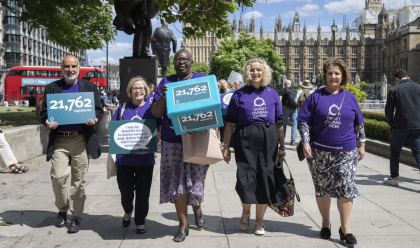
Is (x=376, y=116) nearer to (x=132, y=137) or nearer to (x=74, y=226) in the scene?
(x=132, y=137)

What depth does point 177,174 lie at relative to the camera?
195 inches

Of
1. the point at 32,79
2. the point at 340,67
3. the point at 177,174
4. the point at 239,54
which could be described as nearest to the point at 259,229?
the point at 177,174

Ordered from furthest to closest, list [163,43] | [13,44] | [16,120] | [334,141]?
[13,44] < [16,120] < [163,43] < [334,141]

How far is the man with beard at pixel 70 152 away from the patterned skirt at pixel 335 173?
2579mm

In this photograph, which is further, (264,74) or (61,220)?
(61,220)

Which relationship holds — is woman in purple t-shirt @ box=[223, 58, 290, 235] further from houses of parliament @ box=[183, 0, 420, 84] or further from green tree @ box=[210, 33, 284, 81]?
houses of parliament @ box=[183, 0, 420, 84]

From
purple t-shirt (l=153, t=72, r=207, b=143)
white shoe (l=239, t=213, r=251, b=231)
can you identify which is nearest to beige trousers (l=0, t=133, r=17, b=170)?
purple t-shirt (l=153, t=72, r=207, b=143)

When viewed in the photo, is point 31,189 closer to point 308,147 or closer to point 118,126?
point 118,126

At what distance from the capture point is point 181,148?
16.1ft

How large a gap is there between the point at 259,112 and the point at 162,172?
1.24 m

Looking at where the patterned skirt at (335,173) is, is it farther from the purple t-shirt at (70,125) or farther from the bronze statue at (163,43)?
the bronze statue at (163,43)

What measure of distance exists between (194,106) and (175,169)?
792 millimetres

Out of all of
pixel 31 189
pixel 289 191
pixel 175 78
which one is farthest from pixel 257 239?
pixel 31 189

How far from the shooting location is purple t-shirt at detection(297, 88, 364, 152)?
15.9 ft
